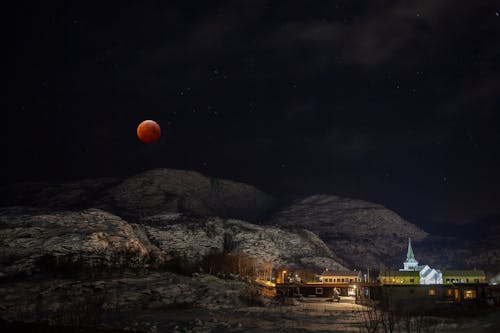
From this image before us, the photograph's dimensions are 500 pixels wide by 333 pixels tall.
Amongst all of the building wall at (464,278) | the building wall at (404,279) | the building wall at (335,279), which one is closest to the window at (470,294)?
the building wall at (404,279)

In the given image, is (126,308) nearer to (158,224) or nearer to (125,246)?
(125,246)

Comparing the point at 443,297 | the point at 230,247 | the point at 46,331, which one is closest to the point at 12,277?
the point at 46,331

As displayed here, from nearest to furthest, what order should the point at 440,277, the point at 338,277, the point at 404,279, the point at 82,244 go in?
the point at 82,244, the point at 404,279, the point at 440,277, the point at 338,277

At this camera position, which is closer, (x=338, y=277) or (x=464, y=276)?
Result: (x=464, y=276)

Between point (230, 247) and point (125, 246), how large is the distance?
7054cm

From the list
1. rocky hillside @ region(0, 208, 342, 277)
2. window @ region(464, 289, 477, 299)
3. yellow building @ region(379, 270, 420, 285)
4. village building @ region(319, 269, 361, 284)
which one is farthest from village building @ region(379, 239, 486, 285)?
rocky hillside @ region(0, 208, 342, 277)

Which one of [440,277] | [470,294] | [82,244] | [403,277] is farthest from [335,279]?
[82,244]

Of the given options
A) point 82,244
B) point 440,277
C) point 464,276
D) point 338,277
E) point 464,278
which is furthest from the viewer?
point 338,277

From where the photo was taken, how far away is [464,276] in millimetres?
138000

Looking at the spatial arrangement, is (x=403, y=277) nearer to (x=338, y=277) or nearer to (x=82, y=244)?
(x=338, y=277)

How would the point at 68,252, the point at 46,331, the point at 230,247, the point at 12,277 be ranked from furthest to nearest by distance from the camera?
1. the point at 230,247
2. the point at 68,252
3. the point at 12,277
4. the point at 46,331

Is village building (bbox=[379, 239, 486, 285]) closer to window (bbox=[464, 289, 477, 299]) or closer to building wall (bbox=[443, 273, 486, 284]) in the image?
building wall (bbox=[443, 273, 486, 284])

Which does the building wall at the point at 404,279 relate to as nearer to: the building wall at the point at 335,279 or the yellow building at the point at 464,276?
the yellow building at the point at 464,276

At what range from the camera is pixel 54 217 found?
14188 centimetres
